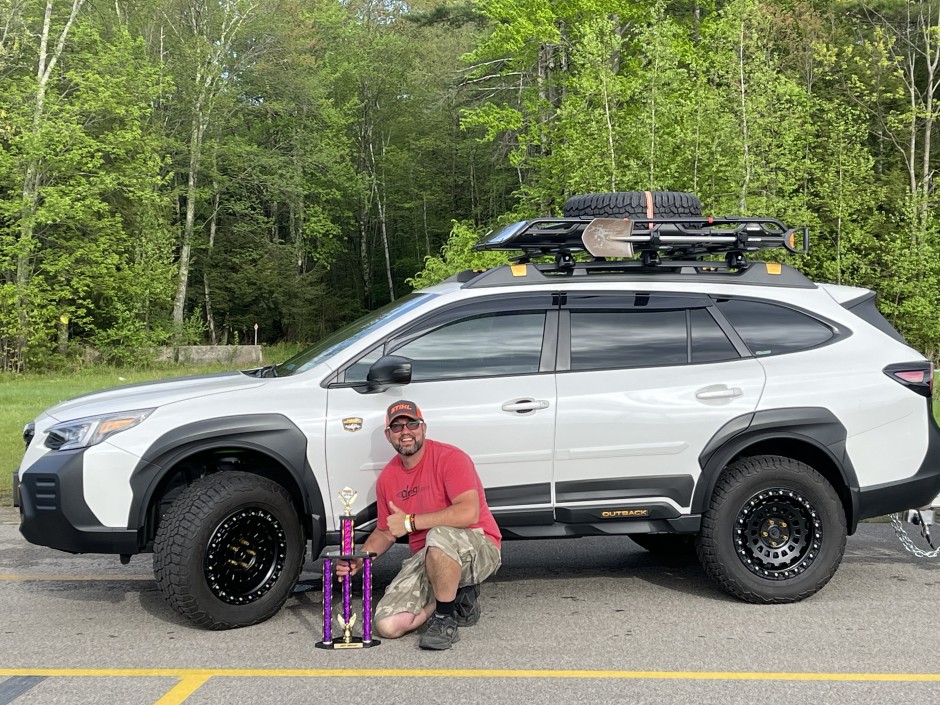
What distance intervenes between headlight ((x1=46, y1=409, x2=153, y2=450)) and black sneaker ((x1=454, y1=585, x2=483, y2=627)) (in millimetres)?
1930

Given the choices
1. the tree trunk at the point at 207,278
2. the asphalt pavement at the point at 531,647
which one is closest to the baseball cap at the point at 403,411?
the asphalt pavement at the point at 531,647

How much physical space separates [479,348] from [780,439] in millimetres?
1866

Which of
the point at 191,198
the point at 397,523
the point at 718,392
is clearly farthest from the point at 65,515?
the point at 191,198

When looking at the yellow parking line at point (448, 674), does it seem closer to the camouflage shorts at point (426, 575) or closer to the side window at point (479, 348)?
the camouflage shorts at point (426, 575)

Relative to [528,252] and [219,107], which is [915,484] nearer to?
[528,252]

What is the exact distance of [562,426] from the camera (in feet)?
20.1

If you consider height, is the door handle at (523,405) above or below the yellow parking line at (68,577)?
above

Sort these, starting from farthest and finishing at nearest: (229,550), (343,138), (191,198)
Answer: (343,138) → (191,198) → (229,550)

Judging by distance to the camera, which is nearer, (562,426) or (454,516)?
(454,516)

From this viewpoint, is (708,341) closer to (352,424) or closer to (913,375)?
(913,375)

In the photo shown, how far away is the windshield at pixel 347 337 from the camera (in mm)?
6305

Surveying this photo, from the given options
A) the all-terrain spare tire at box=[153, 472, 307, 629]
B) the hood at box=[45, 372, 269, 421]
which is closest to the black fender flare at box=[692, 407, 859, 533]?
the all-terrain spare tire at box=[153, 472, 307, 629]

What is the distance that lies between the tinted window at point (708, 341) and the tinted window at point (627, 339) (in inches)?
2.5

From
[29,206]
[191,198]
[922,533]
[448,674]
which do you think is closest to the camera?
[448,674]
